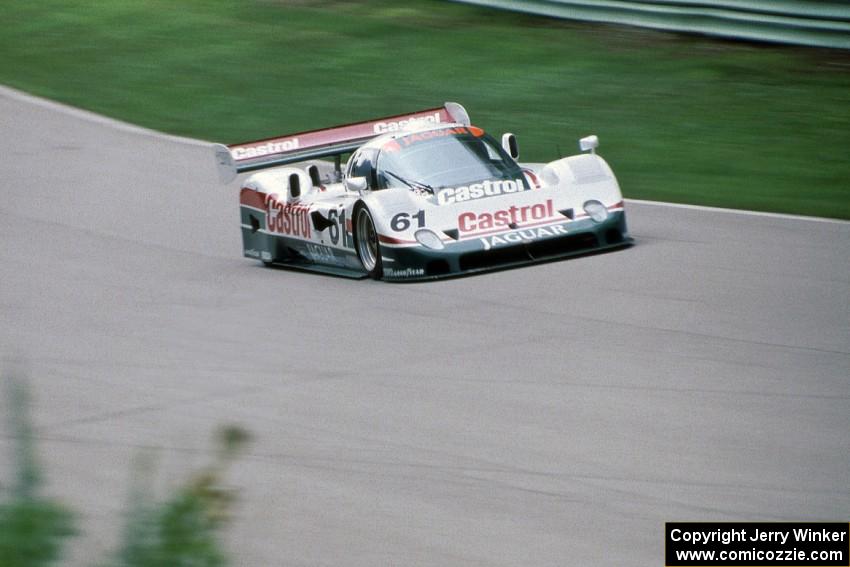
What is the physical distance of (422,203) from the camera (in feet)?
36.3

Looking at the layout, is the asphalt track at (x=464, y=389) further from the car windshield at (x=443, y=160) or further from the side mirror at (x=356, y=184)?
the car windshield at (x=443, y=160)

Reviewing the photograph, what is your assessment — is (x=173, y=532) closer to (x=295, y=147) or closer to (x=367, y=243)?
(x=367, y=243)

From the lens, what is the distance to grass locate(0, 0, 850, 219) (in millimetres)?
15539

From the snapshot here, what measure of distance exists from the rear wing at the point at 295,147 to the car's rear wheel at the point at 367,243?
1594 mm

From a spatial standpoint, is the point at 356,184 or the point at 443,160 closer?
the point at 356,184

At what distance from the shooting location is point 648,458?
6.27 m

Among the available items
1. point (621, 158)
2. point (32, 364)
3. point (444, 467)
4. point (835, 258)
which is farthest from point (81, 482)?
point (621, 158)

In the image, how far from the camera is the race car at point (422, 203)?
35.9ft

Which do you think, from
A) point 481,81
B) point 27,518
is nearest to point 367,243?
point 27,518

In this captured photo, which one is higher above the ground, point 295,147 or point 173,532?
point 295,147

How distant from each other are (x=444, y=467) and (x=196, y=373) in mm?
2690
